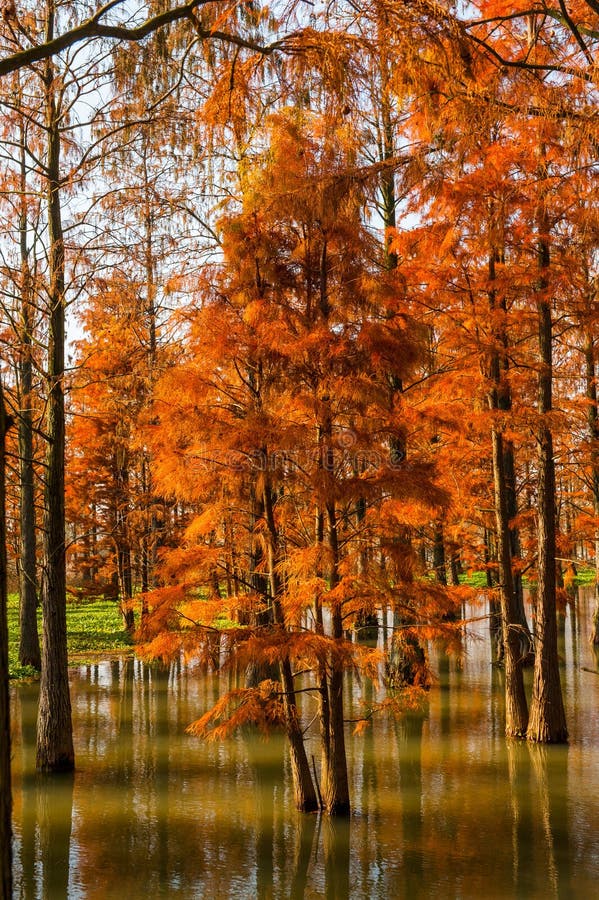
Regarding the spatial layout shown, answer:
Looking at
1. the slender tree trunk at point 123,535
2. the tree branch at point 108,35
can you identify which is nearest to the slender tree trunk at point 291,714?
the tree branch at point 108,35

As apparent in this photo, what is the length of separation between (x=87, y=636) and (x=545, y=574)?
1498cm

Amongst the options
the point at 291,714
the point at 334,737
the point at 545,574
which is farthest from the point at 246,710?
the point at 545,574

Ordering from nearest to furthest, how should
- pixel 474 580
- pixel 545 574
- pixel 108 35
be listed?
pixel 108 35 < pixel 545 574 < pixel 474 580

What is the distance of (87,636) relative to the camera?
77.8 feet

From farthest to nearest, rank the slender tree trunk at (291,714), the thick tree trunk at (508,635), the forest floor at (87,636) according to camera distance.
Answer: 1. the forest floor at (87,636)
2. the thick tree trunk at (508,635)
3. the slender tree trunk at (291,714)

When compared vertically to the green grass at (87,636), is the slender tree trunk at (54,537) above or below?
above

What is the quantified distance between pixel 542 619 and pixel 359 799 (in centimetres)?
429

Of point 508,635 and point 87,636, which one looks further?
point 87,636

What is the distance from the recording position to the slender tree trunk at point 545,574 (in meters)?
12.3

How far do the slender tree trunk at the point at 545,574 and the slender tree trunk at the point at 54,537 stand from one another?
6733 millimetres

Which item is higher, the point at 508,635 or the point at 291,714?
the point at 508,635

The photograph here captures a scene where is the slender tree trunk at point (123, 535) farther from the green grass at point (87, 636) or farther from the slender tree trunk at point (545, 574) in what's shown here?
the slender tree trunk at point (545, 574)

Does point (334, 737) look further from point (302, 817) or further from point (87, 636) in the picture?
point (87, 636)

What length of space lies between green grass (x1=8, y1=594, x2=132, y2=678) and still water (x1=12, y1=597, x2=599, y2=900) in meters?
5.70
